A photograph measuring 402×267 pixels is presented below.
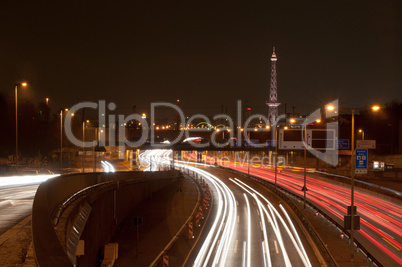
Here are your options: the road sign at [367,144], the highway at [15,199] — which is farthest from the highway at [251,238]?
the highway at [15,199]

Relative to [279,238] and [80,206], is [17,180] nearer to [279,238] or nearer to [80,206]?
[80,206]

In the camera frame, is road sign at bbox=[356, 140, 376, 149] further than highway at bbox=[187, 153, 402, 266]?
No

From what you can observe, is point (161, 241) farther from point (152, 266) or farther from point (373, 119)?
point (373, 119)

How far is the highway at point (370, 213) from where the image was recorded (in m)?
19.0

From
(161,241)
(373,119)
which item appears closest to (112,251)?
(161,241)

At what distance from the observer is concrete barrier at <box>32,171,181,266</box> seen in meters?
6.16

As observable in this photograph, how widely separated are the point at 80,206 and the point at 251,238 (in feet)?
34.5

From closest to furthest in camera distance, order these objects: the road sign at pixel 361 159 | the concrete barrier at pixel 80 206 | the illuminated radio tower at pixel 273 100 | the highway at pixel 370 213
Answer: the concrete barrier at pixel 80 206, the road sign at pixel 361 159, the highway at pixel 370 213, the illuminated radio tower at pixel 273 100

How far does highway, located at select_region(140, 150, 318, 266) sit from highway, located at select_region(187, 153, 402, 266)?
10.9ft

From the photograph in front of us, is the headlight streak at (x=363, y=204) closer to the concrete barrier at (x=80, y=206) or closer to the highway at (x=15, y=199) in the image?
the concrete barrier at (x=80, y=206)

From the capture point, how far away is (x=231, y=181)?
54.5 metres

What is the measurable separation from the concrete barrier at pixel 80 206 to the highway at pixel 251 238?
4.63 m

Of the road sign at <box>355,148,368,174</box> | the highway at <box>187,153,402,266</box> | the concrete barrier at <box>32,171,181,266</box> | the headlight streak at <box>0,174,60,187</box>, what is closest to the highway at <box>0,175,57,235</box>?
the headlight streak at <box>0,174,60,187</box>

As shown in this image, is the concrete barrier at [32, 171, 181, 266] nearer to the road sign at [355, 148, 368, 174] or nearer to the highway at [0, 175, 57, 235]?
the highway at [0, 175, 57, 235]
